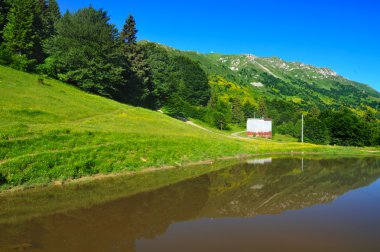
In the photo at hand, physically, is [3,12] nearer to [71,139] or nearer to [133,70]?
[133,70]

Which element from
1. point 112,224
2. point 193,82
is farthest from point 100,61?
point 193,82

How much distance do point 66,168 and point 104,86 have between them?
39086 millimetres

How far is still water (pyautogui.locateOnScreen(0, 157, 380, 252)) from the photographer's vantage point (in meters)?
11.9

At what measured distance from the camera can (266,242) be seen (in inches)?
480

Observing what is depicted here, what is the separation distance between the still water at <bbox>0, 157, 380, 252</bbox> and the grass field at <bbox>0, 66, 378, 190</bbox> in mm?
3644

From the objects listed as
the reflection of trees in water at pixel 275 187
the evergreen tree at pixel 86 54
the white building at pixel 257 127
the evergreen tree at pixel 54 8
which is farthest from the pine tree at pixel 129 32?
the reflection of trees in water at pixel 275 187

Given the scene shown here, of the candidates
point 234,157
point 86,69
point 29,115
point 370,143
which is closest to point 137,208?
point 29,115

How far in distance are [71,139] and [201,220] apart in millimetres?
16636

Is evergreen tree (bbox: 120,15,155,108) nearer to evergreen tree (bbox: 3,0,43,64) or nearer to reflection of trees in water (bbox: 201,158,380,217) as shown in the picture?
evergreen tree (bbox: 3,0,43,64)

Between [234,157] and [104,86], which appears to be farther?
[104,86]

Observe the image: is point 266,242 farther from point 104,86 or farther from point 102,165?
point 104,86

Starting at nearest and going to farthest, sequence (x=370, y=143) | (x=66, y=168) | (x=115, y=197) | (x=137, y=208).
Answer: (x=137, y=208) → (x=115, y=197) → (x=66, y=168) → (x=370, y=143)

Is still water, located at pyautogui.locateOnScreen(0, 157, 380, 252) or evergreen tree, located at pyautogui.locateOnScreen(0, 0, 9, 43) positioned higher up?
evergreen tree, located at pyautogui.locateOnScreen(0, 0, 9, 43)

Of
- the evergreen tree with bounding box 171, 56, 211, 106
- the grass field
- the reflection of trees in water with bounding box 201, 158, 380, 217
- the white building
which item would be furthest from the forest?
the reflection of trees in water with bounding box 201, 158, 380, 217
